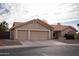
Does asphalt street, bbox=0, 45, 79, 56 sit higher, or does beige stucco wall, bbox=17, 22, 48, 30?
beige stucco wall, bbox=17, 22, 48, 30

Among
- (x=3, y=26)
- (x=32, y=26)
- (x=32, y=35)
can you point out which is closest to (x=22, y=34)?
(x=32, y=35)

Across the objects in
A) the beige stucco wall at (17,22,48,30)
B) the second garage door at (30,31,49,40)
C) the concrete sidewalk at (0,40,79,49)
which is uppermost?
the beige stucco wall at (17,22,48,30)

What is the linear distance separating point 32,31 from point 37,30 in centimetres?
25

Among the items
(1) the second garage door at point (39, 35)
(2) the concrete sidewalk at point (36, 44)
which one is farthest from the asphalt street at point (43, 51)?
(1) the second garage door at point (39, 35)

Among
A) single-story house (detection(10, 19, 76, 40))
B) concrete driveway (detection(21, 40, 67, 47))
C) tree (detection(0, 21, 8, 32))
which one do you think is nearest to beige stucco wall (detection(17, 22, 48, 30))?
single-story house (detection(10, 19, 76, 40))

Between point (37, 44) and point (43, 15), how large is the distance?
141 cm

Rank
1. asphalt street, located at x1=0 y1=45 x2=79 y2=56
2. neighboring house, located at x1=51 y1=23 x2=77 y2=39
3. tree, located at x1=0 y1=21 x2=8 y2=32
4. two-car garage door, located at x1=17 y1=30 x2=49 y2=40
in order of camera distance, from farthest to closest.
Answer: two-car garage door, located at x1=17 y1=30 x2=49 y2=40
neighboring house, located at x1=51 y1=23 x2=77 y2=39
tree, located at x1=0 y1=21 x2=8 y2=32
asphalt street, located at x1=0 y1=45 x2=79 y2=56

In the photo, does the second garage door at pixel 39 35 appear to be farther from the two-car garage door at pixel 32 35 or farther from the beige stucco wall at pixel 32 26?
the beige stucco wall at pixel 32 26

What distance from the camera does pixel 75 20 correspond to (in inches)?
395

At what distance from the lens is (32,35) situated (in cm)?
1085

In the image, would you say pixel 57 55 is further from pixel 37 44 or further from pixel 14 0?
pixel 14 0

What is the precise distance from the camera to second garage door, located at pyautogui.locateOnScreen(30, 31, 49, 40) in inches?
423

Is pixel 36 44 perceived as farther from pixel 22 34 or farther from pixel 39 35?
pixel 22 34

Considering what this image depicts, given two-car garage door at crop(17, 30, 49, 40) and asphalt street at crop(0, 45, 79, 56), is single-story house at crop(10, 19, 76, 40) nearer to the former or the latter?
two-car garage door at crop(17, 30, 49, 40)
